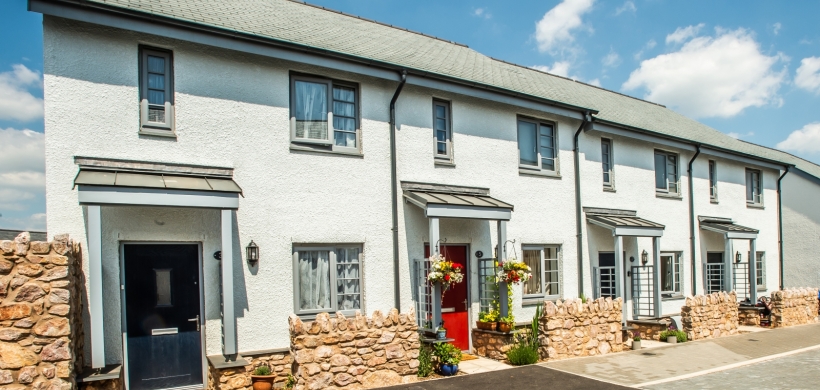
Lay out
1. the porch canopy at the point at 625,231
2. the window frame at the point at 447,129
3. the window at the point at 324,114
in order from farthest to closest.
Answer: the porch canopy at the point at 625,231
the window frame at the point at 447,129
the window at the point at 324,114

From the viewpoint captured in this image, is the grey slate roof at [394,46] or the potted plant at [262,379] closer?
the potted plant at [262,379]

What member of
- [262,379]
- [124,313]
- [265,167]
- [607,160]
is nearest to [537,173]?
[607,160]

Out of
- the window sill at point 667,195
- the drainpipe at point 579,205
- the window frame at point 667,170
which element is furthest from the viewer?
the window frame at point 667,170

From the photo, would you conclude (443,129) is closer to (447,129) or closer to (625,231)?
(447,129)

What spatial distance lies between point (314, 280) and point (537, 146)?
6602mm

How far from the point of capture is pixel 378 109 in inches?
444

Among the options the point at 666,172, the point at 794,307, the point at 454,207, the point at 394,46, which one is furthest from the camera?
the point at 794,307

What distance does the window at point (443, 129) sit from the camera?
12284 mm

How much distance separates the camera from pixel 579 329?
40.1 feet

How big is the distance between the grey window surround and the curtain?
6.23 ft

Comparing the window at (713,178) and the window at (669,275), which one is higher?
the window at (713,178)

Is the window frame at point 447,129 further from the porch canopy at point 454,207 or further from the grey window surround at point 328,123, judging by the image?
the grey window surround at point 328,123

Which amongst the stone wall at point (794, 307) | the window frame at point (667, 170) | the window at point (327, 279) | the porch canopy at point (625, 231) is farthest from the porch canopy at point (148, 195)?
the stone wall at point (794, 307)

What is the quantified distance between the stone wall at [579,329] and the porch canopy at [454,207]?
3.09 ft
